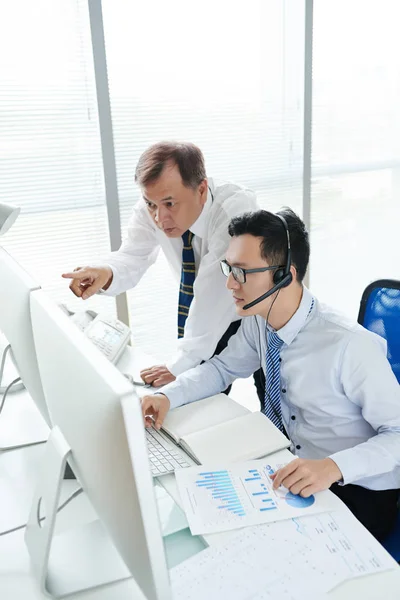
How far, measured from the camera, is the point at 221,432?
1.23 metres

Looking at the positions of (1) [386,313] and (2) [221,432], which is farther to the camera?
(1) [386,313]

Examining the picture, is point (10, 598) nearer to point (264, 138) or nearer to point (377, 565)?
point (377, 565)

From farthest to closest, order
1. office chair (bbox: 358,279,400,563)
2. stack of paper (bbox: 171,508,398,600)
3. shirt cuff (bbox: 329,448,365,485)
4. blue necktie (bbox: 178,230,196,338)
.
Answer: blue necktie (bbox: 178,230,196,338)
office chair (bbox: 358,279,400,563)
shirt cuff (bbox: 329,448,365,485)
stack of paper (bbox: 171,508,398,600)

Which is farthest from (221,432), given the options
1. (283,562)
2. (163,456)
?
(283,562)

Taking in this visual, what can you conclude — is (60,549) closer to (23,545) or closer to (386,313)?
(23,545)

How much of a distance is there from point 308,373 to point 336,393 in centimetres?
8

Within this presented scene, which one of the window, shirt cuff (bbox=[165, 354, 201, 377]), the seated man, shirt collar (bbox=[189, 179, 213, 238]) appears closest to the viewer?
the seated man

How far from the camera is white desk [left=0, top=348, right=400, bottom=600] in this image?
836 millimetres

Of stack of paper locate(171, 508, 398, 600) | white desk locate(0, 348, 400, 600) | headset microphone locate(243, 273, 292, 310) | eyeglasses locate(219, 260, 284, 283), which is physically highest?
eyeglasses locate(219, 260, 284, 283)

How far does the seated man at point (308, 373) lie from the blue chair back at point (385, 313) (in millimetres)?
240

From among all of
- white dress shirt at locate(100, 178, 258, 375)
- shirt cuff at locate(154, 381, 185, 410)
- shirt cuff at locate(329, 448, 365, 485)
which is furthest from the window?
shirt cuff at locate(329, 448, 365, 485)

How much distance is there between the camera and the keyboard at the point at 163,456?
114cm

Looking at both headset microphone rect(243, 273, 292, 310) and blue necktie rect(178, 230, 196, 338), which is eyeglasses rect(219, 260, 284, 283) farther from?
blue necktie rect(178, 230, 196, 338)

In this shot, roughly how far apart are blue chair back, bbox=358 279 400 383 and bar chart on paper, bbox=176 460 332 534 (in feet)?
1.99
